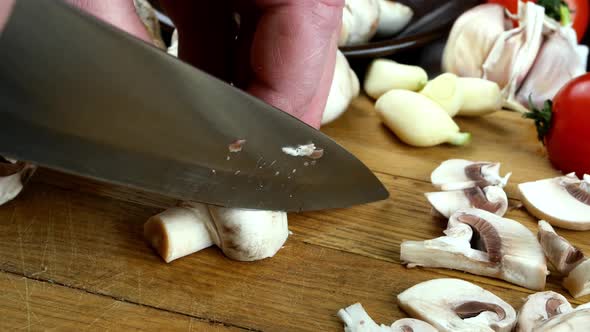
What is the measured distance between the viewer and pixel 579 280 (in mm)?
938

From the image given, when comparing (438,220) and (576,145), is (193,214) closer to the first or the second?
(438,220)

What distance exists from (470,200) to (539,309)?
0.83ft

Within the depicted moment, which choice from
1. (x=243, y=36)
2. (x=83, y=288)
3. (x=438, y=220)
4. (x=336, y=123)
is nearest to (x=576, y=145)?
(x=438, y=220)

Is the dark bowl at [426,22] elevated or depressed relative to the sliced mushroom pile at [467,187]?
elevated

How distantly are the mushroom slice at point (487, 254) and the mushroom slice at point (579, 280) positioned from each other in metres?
0.04

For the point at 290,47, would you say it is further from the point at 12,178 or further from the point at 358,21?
the point at 358,21

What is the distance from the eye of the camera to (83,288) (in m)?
0.90

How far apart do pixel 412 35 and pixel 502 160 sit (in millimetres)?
432

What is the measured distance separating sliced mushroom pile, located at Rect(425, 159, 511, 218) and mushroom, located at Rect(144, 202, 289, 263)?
0.92 ft

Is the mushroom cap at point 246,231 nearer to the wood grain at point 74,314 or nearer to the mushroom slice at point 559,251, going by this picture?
the wood grain at point 74,314

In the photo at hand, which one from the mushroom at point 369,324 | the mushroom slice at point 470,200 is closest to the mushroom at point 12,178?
the mushroom at point 369,324

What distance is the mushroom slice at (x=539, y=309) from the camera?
0.88m

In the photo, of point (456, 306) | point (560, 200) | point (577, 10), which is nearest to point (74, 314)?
point (456, 306)

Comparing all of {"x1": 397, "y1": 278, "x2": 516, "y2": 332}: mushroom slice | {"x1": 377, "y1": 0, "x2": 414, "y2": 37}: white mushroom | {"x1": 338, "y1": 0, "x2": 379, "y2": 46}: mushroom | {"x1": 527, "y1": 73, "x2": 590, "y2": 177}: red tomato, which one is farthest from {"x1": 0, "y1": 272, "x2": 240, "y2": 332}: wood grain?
{"x1": 377, "y1": 0, "x2": 414, "y2": 37}: white mushroom
